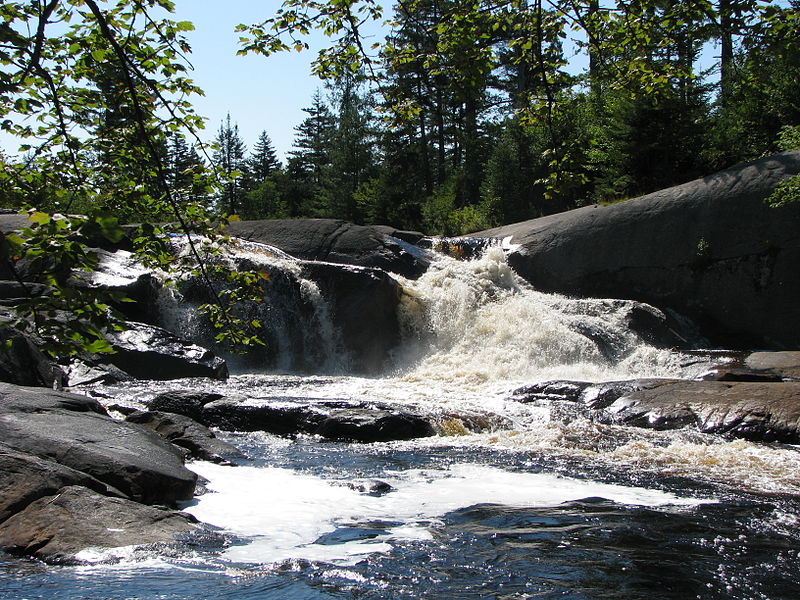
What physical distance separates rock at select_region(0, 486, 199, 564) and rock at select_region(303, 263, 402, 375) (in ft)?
40.5

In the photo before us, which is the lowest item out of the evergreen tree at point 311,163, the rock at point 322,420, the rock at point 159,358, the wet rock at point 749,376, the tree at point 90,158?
the rock at point 322,420

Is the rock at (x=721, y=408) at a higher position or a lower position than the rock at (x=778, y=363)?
lower

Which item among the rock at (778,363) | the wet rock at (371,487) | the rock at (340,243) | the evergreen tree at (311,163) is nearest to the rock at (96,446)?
the wet rock at (371,487)

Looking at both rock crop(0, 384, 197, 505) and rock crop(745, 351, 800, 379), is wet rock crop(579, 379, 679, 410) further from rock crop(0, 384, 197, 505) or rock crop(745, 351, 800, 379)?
rock crop(0, 384, 197, 505)

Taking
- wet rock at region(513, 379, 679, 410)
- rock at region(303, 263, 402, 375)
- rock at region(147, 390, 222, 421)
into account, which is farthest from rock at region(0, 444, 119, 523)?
rock at region(303, 263, 402, 375)

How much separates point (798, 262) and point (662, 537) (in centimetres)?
1473

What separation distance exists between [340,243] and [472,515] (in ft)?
53.9

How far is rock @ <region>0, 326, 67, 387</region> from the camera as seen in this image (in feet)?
32.2

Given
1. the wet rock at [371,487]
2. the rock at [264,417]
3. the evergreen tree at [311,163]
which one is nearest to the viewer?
the wet rock at [371,487]

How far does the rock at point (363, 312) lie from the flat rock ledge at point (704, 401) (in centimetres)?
555

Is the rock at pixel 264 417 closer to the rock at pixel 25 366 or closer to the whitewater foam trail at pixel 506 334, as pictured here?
the rock at pixel 25 366

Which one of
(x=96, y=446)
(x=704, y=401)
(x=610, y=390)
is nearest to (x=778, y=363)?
(x=704, y=401)

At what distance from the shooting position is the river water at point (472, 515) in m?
4.50

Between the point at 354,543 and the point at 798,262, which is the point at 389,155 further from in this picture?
the point at 354,543
